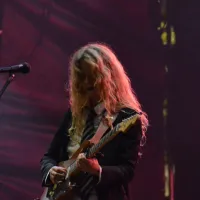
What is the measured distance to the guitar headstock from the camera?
1.55 m

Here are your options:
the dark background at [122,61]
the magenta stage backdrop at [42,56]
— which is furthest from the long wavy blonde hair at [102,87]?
the magenta stage backdrop at [42,56]

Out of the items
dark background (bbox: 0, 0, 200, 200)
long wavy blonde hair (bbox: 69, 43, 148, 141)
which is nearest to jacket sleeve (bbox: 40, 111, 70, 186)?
long wavy blonde hair (bbox: 69, 43, 148, 141)

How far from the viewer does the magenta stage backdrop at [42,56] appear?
2.69 meters

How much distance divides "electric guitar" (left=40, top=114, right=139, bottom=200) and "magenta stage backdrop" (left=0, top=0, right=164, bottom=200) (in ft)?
3.46

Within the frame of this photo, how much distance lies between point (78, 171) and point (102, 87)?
1.17ft

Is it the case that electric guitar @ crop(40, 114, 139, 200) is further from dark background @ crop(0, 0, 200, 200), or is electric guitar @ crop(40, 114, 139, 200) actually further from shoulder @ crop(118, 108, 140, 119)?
dark background @ crop(0, 0, 200, 200)

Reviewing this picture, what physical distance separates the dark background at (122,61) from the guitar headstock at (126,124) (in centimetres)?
94

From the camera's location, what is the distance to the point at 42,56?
2855mm

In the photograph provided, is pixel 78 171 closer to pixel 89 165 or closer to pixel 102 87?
pixel 89 165

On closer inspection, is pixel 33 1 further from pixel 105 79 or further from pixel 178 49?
pixel 105 79

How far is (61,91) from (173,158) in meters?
0.86

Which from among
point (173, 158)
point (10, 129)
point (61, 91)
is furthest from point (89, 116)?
point (10, 129)

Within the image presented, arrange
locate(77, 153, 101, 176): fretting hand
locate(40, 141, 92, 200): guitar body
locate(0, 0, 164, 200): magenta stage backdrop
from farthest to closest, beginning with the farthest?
locate(0, 0, 164, 200): magenta stage backdrop, locate(40, 141, 92, 200): guitar body, locate(77, 153, 101, 176): fretting hand

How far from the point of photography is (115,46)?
8.86 ft
